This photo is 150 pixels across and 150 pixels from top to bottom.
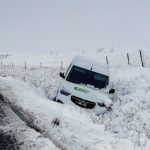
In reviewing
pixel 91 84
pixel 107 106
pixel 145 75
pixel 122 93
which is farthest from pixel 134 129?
pixel 145 75

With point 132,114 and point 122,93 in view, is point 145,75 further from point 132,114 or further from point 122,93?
point 132,114

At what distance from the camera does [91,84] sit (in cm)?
1542

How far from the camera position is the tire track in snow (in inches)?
366

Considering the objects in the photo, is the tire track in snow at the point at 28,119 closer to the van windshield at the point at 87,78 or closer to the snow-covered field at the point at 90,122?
the snow-covered field at the point at 90,122

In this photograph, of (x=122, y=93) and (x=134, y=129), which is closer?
(x=134, y=129)

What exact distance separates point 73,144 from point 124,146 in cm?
127

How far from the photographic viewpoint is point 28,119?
1151 centimetres

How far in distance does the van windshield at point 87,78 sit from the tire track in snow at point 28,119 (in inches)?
106

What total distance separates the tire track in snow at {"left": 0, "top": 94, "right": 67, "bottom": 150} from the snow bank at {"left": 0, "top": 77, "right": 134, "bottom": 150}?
0.10 m

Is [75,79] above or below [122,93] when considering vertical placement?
above

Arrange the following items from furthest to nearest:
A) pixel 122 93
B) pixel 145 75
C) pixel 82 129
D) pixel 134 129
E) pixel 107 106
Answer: pixel 145 75 < pixel 122 93 < pixel 107 106 < pixel 134 129 < pixel 82 129

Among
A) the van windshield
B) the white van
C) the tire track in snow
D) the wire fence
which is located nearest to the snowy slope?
the tire track in snow

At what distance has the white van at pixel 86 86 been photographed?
14227 mm

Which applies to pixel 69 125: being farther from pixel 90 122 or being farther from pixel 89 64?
pixel 89 64
